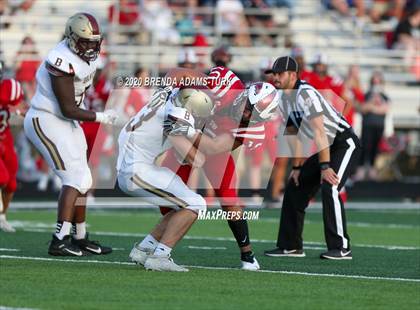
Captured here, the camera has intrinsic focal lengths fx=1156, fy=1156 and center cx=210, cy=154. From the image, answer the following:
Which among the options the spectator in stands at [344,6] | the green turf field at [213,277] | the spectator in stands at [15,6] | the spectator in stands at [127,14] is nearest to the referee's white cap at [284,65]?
the green turf field at [213,277]

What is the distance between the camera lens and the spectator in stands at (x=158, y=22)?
18.7m

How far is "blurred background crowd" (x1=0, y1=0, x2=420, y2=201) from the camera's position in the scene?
16.4 m

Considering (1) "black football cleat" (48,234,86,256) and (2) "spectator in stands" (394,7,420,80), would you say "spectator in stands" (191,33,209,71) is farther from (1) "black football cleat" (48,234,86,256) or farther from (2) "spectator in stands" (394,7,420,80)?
(1) "black football cleat" (48,234,86,256)

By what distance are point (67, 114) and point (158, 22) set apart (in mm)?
10464

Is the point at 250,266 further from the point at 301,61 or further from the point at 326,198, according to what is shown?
the point at 301,61

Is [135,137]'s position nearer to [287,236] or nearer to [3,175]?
[287,236]

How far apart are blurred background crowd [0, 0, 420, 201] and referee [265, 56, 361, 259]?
18.7ft

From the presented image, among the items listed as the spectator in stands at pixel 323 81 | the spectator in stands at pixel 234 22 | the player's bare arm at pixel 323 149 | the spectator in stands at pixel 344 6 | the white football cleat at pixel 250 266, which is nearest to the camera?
the white football cleat at pixel 250 266

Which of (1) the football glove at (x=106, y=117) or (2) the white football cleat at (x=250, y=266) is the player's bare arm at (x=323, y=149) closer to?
(2) the white football cleat at (x=250, y=266)

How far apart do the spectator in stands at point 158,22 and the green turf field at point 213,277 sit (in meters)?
7.80

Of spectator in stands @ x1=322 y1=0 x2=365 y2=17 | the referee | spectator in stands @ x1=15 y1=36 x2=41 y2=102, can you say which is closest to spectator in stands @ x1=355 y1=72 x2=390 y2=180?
spectator in stands @ x1=322 y1=0 x2=365 y2=17

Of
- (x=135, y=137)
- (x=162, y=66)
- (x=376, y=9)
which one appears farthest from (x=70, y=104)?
(x=376, y=9)

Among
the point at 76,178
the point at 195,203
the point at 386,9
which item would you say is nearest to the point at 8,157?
the point at 76,178

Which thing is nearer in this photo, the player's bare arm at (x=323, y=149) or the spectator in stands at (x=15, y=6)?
the player's bare arm at (x=323, y=149)
